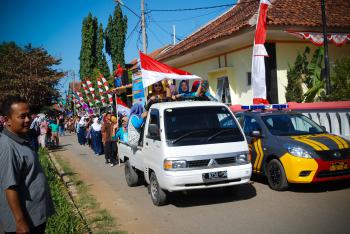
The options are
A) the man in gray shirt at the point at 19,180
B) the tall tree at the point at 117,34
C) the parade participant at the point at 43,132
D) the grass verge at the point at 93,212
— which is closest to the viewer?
the man in gray shirt at the point at 19,180

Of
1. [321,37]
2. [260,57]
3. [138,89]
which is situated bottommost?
[138,89]

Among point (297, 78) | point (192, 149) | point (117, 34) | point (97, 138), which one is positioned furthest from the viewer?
point (117, 34)

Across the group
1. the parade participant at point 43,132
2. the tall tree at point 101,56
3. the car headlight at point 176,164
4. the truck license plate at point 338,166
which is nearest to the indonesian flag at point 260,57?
the truck license plate at point 338,166

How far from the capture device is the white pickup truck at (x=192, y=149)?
624 centimetres

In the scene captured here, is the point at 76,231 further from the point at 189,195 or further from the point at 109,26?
the point at 109,26

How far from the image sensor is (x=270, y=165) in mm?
7539

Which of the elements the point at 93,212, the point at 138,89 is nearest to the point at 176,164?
the point at 93,212

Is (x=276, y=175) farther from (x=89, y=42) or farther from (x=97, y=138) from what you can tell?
(x=89, y=42)

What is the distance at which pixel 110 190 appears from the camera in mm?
8742

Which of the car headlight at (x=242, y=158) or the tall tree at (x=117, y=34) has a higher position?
the tall tree at (x=117, y=34)

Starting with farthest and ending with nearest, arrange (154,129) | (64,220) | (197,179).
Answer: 1. (154,129)
2. (197,179)
3. (64,220)

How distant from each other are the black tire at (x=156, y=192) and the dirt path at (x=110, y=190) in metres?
0.42

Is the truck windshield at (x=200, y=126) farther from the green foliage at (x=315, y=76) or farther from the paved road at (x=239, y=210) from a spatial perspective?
the green foliage at (x=315, y=76)

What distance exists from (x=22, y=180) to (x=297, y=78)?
12231 mm
